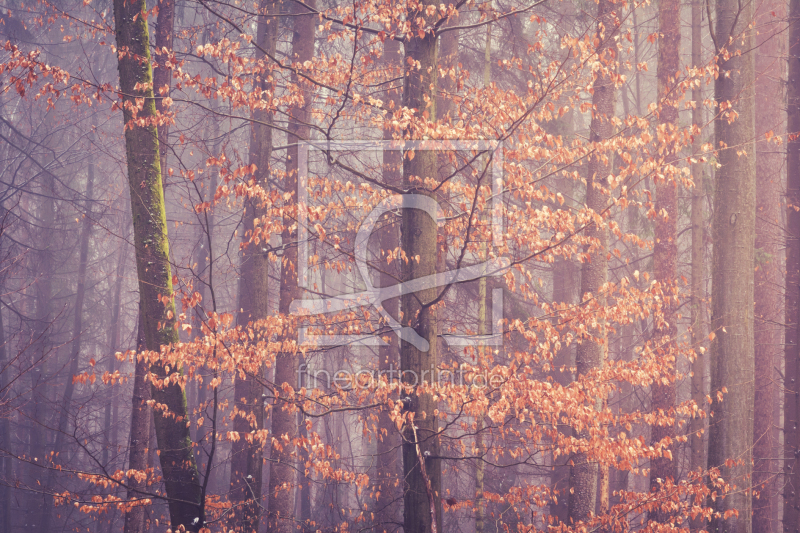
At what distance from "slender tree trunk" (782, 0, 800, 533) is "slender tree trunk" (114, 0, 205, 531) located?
786 cm

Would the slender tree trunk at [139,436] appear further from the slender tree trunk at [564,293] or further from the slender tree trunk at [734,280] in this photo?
the slender tree trunk at [564,293]

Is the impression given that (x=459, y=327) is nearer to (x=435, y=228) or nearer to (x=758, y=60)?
(x=435, y=228)

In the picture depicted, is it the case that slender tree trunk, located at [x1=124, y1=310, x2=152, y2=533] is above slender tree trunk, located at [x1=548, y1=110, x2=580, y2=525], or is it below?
below

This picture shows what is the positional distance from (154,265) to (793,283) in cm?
919

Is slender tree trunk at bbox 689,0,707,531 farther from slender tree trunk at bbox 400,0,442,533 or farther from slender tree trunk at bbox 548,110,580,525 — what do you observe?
slender tree trunk at bbox 400,0,442,533

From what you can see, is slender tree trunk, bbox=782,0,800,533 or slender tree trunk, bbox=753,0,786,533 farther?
slender tree trunk, bbox=753,0,786,533

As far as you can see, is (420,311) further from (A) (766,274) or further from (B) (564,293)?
(A) (766,274)

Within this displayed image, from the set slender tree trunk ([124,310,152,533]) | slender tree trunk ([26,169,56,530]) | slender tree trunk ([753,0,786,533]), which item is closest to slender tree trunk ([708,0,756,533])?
slender tree trunk ([753,0,786,533])

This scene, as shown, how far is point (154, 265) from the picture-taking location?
6.75 meters

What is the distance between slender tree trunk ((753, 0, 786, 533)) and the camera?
10.7 metres

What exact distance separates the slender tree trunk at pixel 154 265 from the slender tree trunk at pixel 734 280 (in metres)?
6.36

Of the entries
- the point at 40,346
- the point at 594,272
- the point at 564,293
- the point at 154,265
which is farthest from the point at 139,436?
the point at 40,346

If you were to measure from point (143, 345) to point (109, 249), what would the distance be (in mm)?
22387

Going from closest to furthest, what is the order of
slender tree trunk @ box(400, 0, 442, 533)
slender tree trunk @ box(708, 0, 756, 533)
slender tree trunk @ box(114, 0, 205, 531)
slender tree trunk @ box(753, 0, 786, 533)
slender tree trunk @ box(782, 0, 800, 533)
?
1. slender tree trunk @ box(400, 0, 442, 533)
2. slender tree trunk @ box(114, 0, 205, 531)
3. slender tree trunk @ box(708, 0, 756, 533)
4. slender tree trunk @ box(782, 0, 800, 533)
5. slender tree trunk @ box(753, 0, 786, 533)
